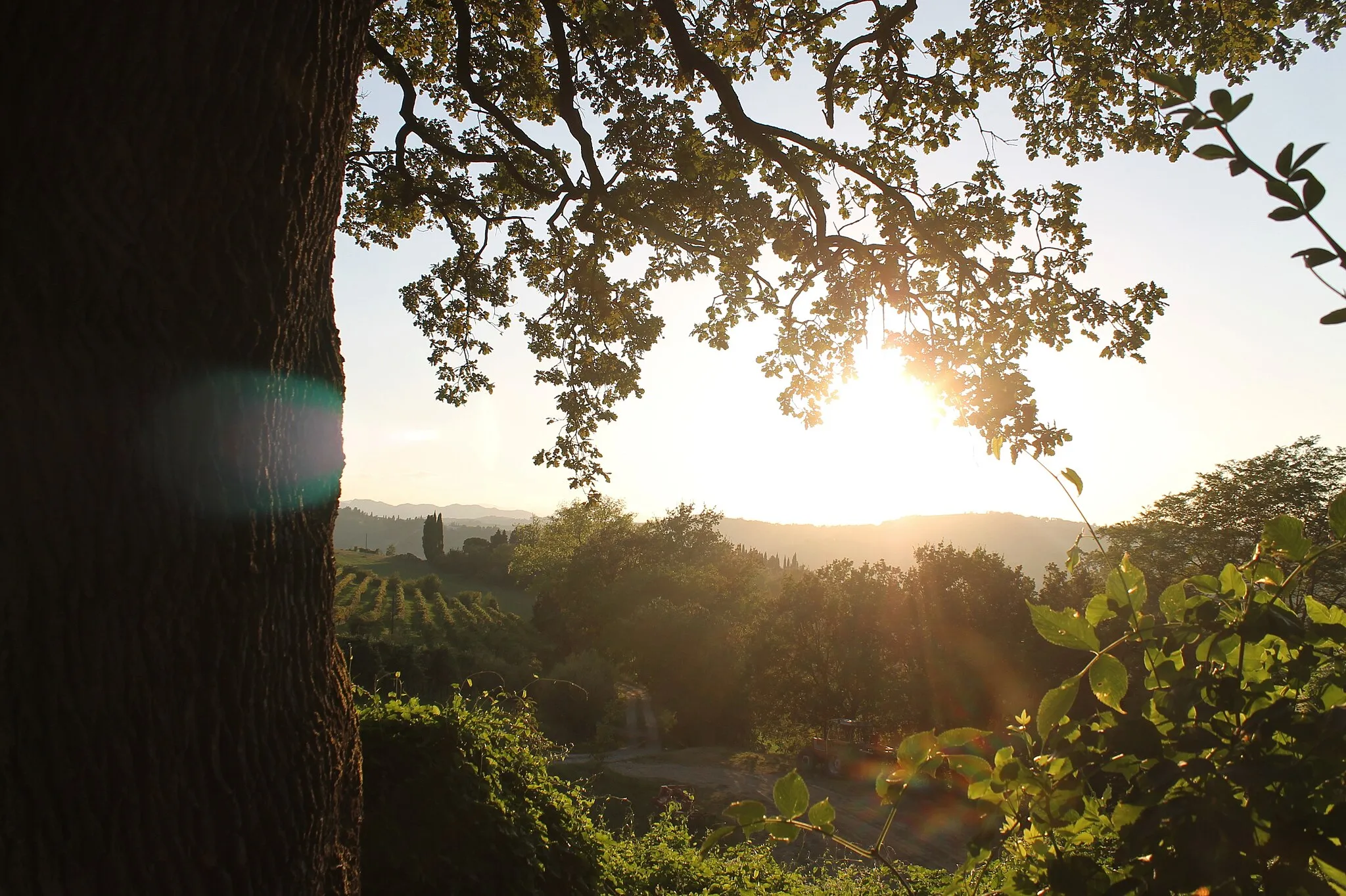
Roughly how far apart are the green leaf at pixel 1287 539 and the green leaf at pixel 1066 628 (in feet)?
0.79

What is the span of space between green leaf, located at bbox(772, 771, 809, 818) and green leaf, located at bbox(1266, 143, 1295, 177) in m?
0.92

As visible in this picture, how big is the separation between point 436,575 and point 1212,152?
7839cm

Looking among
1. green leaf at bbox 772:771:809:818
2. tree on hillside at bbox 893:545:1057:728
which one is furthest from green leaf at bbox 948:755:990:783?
tree on hillside at bbox 893:545:1057:728

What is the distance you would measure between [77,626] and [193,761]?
0.40m

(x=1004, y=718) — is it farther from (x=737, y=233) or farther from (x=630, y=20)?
(x=630, y=20)

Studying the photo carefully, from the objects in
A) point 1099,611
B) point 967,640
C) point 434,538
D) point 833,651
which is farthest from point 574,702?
point 434,538

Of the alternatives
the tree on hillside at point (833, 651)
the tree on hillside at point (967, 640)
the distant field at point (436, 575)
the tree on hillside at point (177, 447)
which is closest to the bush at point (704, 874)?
the tree on hillside at point (177, 447)

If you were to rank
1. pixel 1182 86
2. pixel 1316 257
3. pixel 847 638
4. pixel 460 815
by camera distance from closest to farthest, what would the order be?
1. pixel 1316 257
2. pixel 1182 86
3. pixel 460 815
4. pixel 847 638

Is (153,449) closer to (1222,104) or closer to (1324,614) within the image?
(1222,104)

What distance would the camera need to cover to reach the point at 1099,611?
42.3 inches

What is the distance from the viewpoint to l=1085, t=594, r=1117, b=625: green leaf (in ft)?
3.49

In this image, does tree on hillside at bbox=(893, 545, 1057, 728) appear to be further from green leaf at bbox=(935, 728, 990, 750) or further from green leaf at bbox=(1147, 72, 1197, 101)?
green leaf at bbox=(1147, 72, 1197, 101)

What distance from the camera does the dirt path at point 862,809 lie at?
1834 cm

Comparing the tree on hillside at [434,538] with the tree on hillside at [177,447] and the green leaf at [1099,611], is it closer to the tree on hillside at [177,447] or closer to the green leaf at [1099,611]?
the tree on hillside at [177,447]
